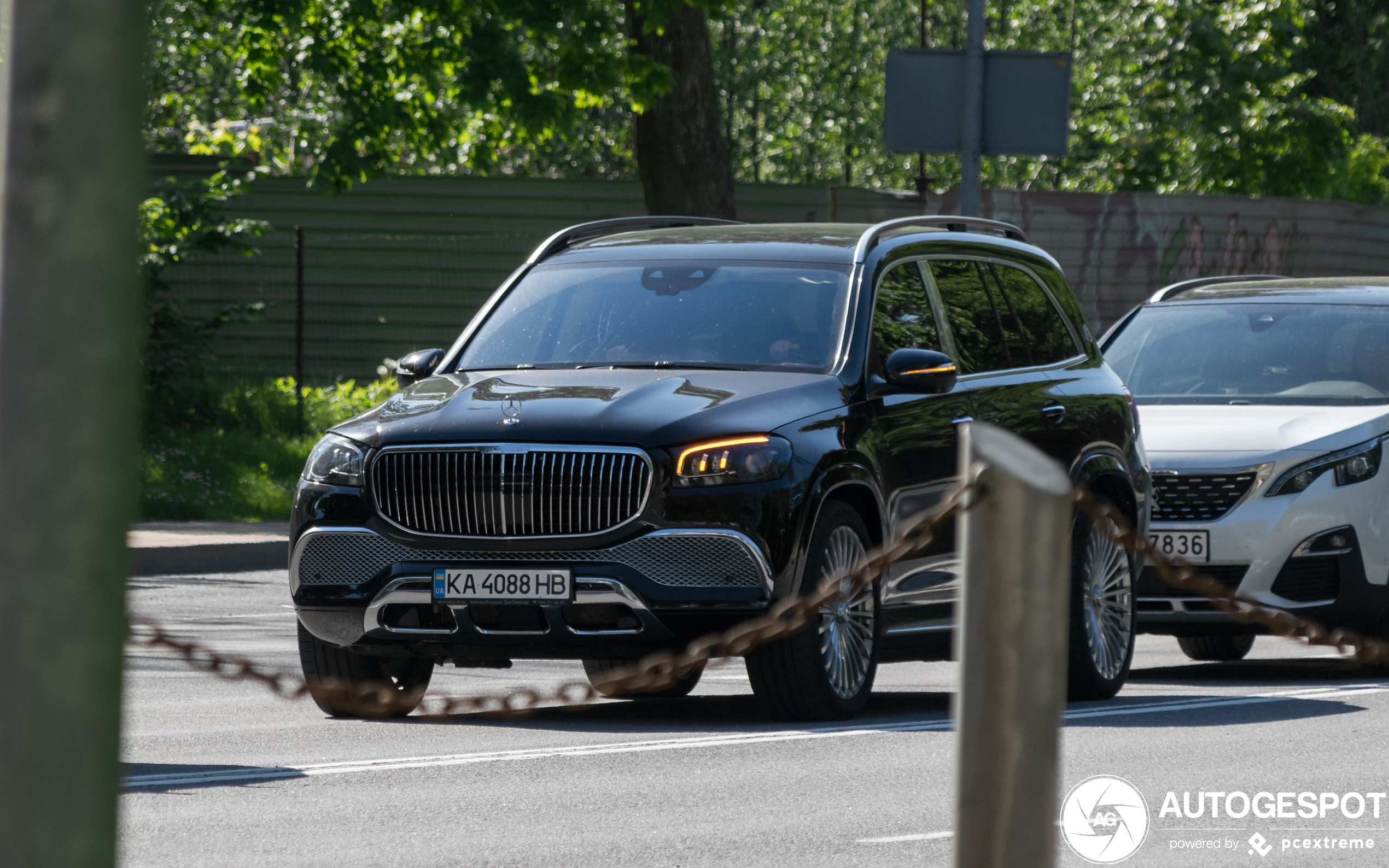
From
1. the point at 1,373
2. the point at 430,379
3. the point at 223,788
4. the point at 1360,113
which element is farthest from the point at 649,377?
the point at 1360,113

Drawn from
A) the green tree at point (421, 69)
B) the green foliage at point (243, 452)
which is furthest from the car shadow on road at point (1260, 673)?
the green tree at point (421, 69)

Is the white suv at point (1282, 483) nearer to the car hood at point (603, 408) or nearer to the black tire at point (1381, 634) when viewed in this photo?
the black tire at point (1381, 634)

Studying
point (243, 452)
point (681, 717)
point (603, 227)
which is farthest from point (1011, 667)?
point (243, 452)

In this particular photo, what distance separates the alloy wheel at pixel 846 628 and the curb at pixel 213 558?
6977 mm

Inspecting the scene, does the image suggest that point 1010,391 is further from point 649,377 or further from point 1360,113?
point 1360,113

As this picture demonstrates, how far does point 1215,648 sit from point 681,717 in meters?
4.09

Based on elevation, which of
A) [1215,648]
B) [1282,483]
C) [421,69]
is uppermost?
[421,69]

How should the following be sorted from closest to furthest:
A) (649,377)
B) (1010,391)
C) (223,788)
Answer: (223,788)
(649,377)
(1010,391)

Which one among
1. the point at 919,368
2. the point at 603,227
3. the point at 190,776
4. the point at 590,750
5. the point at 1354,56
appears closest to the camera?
the point at 190,776

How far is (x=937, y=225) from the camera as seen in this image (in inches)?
376

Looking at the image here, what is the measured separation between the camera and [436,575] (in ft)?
24.6

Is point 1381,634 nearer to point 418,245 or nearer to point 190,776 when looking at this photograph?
point 190,776

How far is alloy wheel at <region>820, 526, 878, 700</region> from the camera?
7.68 metres

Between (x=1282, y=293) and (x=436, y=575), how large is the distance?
598cm
